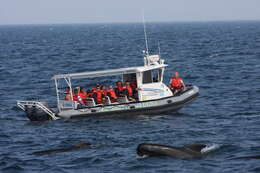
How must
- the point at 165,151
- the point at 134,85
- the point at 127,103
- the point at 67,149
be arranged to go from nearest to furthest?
the point at 165,151
the point at 67,149
the point at 127,103
the point at 134,85

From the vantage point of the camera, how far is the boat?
99.2ft

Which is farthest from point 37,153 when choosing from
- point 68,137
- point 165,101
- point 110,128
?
point 165,101

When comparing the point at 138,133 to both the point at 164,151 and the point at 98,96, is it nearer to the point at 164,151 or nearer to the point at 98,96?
the point at 98,96

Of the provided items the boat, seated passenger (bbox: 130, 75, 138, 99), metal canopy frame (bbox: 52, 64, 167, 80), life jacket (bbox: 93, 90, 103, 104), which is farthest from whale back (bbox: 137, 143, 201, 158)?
seated passenger (bbox: 130, 75, 138, 99)

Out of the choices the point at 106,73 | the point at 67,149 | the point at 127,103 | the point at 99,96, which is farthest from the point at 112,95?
the point at 67,149

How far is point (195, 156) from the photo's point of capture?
2173 cm

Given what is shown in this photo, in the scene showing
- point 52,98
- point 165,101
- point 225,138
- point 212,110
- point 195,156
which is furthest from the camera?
point 52,98

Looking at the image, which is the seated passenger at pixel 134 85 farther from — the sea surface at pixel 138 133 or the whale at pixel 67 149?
the whale at pixel 67 149

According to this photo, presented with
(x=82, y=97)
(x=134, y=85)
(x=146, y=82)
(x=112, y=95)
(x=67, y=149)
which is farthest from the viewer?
(x=134, y=85)

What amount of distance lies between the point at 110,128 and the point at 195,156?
7.20m

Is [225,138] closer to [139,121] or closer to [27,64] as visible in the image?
[139,121]

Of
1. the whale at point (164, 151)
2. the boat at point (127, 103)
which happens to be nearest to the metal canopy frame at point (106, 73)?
the boat at point (127, 103)

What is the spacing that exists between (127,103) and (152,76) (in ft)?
7.79

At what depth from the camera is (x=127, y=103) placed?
30.2m
